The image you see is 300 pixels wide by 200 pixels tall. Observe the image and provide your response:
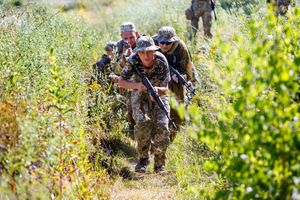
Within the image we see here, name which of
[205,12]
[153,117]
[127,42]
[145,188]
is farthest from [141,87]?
[205,12]

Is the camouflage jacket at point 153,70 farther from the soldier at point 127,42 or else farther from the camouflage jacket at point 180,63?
the soldier at point 127,42

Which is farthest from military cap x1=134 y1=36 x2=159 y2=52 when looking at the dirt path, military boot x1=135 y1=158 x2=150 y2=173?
the dirt path

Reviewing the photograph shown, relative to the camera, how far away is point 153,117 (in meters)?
5.72

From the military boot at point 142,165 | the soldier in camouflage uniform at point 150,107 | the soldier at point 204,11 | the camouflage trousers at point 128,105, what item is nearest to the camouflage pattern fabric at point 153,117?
the soldier in camouflage uniform at point 150,107

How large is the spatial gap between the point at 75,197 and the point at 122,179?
180 cm

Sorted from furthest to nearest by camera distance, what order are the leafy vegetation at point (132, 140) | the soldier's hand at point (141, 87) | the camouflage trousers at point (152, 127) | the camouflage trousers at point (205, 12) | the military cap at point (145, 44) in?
the camouflage trousers at point (205, 12), the camouflage trousers at point (152, 127), the soldier's hand at point (141, 87), the military cap at point (145, 44), the leafy vegetation at point (132, 140)

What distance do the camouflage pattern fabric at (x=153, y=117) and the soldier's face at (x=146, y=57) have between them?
0.28 feet

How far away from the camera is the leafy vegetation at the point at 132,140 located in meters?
2.36

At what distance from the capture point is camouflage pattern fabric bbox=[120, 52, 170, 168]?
5.64 m

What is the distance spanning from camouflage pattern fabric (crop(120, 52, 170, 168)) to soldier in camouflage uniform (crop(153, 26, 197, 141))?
0.87 m

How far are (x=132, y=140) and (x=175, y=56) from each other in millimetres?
1575

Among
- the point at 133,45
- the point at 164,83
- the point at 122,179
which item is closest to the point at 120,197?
the point at 122,179

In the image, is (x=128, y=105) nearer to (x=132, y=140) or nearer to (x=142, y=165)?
(x=132, y=140)

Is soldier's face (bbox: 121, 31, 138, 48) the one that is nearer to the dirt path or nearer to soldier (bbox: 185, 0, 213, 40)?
the dirt path
